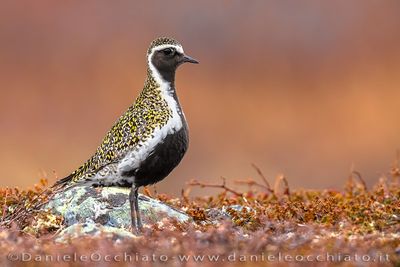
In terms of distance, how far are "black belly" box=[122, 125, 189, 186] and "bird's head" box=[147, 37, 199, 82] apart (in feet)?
2.46

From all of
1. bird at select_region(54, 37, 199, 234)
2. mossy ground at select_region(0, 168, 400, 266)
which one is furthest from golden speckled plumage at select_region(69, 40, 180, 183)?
mossy ground at select_region(0, 168, 400, 266)

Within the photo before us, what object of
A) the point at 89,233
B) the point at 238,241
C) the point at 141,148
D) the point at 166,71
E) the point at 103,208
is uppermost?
the point at 166,71

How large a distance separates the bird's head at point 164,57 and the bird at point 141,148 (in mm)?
123

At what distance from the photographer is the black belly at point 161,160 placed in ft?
25.3

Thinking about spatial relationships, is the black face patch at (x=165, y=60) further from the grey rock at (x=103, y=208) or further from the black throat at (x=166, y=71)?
the grey rock at (x=103, y=208)

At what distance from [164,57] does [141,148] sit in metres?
1.10

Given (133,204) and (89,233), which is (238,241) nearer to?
(89,233)

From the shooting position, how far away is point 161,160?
7.73 metres

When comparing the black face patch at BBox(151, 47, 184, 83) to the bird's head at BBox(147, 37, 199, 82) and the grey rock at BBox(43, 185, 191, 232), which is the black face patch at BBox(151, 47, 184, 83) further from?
the grey rock at BBox(43, 185, 191, 232)

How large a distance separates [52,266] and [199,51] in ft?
69.4

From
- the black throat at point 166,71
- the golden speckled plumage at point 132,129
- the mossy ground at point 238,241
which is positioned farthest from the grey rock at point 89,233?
the black throat at point 166,71

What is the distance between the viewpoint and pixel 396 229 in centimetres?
668

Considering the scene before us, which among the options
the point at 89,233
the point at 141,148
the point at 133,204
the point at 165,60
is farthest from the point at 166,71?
the point at 89,233

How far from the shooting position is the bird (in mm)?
7730
